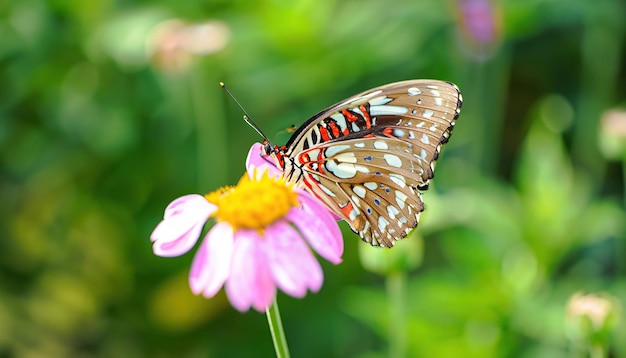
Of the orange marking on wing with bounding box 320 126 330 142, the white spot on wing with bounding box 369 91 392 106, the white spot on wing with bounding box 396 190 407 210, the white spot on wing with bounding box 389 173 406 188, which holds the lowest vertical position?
the white spot on wing with bounding box 396 190 407 210

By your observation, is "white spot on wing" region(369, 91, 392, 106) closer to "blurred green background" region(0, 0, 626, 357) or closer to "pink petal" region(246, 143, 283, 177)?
"pink petal" region(246, 143, 283, 177)

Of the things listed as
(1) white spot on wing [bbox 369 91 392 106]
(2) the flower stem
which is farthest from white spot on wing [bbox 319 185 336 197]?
(2) the flower stem

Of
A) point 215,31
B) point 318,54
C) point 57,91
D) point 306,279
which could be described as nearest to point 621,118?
point 318,54

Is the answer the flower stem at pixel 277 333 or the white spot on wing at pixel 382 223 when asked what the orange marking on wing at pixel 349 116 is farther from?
the flower stem at pixel 277 333

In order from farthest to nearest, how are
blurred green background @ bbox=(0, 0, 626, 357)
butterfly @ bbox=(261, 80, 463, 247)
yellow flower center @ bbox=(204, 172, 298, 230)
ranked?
blurred green background @ bbox=(0, 0, 626, 357)
butterfly @ bbox=(261, 80, 463, 247)
yellow flower center @ bbox=(204, 172, 298, 230)

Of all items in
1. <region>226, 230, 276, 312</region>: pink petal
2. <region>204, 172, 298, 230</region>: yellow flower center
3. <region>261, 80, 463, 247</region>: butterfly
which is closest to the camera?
<region>226, 230, 276, 312</region>: pink petal

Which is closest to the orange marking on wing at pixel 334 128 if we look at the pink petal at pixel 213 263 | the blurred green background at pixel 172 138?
the pink petal at pixel 213 263

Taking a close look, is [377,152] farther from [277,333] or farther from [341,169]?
[277,333]
